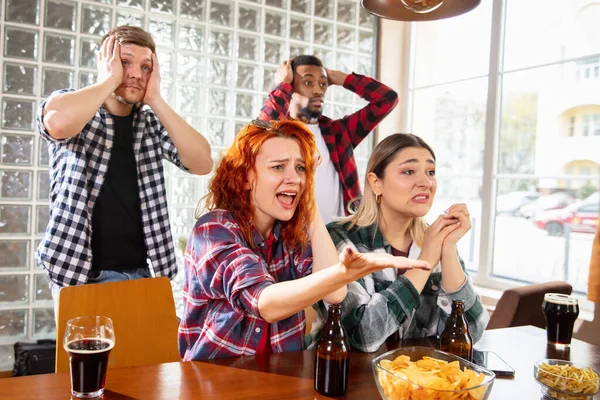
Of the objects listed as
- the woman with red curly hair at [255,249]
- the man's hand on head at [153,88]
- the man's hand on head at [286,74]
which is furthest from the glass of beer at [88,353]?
the man's hand on head at [286,74]

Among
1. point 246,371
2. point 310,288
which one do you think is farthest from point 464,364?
point 246,371

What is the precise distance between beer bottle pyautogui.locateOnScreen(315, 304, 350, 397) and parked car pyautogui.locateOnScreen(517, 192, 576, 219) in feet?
8.57

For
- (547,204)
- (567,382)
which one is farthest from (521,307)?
(567,382)

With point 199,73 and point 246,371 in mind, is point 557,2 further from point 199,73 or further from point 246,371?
point 246,371

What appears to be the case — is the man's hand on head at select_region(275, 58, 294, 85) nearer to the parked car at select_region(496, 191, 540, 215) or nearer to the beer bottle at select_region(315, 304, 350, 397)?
the parked car at select_region(496, 191, 540, 215)

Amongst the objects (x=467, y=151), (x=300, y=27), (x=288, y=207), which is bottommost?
(x=288, y=207)

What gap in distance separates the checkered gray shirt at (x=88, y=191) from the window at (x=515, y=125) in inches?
92.6

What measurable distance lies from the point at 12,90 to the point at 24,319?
130cm

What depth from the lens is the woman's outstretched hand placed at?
1023 mm

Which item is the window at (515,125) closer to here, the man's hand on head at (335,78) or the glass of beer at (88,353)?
the man's hand on head at (335,78)

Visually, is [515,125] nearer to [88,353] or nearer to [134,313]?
[134,313]

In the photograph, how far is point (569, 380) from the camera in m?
1.13

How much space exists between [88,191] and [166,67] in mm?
1766

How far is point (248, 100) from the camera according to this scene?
3.80m
